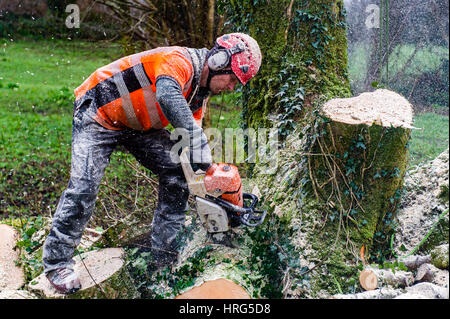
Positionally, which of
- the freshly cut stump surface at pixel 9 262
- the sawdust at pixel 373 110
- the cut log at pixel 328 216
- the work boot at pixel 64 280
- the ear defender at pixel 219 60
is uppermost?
the ear defender at pixel 219 60

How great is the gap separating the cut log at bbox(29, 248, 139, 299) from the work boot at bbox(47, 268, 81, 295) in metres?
0.04

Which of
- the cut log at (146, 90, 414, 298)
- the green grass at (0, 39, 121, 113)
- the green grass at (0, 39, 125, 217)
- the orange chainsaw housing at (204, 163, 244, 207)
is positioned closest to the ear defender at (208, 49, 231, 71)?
the orange chainsaw housing at (204, 163, 244, 207)

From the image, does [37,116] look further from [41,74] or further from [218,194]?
[218,194]

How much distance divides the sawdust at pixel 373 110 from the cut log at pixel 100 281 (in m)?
1.99

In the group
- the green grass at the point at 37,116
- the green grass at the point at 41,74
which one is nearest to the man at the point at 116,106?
the green grass at the point at 37,116

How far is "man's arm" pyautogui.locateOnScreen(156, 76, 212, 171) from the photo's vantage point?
8.95ft

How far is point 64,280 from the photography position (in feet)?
9.71

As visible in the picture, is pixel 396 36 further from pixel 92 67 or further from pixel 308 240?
pixel 92 67

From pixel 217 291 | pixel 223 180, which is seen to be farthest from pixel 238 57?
pixel 217 291

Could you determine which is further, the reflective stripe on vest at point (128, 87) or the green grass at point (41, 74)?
the green grass at point (41, 74)

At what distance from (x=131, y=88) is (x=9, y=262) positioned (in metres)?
2.10

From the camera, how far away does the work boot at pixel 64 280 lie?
2.94 metres

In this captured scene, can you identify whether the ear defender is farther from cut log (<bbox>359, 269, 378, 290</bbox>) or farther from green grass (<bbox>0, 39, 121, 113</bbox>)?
green grass (<bbox>0, 39, 121, 113</bbox>)

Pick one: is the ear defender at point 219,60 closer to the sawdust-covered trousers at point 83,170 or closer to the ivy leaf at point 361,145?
the sawdust-covered trousers at point 83,170
